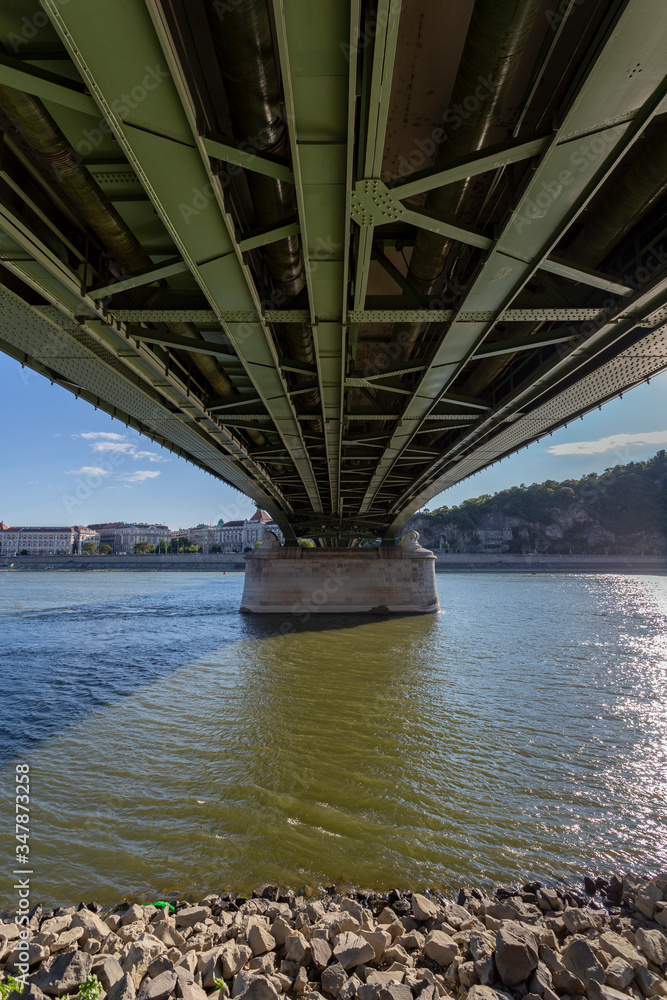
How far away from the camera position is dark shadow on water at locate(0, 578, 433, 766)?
10.8m

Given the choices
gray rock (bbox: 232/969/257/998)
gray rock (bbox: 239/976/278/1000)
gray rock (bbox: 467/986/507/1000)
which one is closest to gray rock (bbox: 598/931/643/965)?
gray rock (bbox: 467/986/507/1000)

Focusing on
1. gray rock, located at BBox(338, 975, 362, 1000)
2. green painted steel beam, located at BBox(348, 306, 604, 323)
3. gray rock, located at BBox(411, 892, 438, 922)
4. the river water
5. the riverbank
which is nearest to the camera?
gray rock, located at BBox(338, 975, 362, 1000)

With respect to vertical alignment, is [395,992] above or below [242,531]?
below

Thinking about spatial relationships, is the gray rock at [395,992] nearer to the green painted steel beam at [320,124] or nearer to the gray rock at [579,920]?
the gray rock at [579,920]

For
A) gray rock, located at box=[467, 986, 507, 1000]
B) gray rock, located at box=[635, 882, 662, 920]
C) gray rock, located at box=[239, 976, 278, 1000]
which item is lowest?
gray rock, located at box=[635, 882, 662, 920]

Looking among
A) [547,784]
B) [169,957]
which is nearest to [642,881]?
[547,784]

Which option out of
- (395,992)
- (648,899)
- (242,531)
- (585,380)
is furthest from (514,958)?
(242,531)

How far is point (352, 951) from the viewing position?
11.4 feet

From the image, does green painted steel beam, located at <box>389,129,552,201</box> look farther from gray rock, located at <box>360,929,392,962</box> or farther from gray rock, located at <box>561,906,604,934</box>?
gray rock, located at <box>561,906,604,934</box>

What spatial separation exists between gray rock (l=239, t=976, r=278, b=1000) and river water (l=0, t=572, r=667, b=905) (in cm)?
199

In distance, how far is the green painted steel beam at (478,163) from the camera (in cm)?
390

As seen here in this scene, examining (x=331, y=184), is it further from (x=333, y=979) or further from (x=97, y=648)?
(x=97, y=648)

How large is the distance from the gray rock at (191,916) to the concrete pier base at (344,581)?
80.8 ft

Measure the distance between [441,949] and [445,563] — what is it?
97805mm
